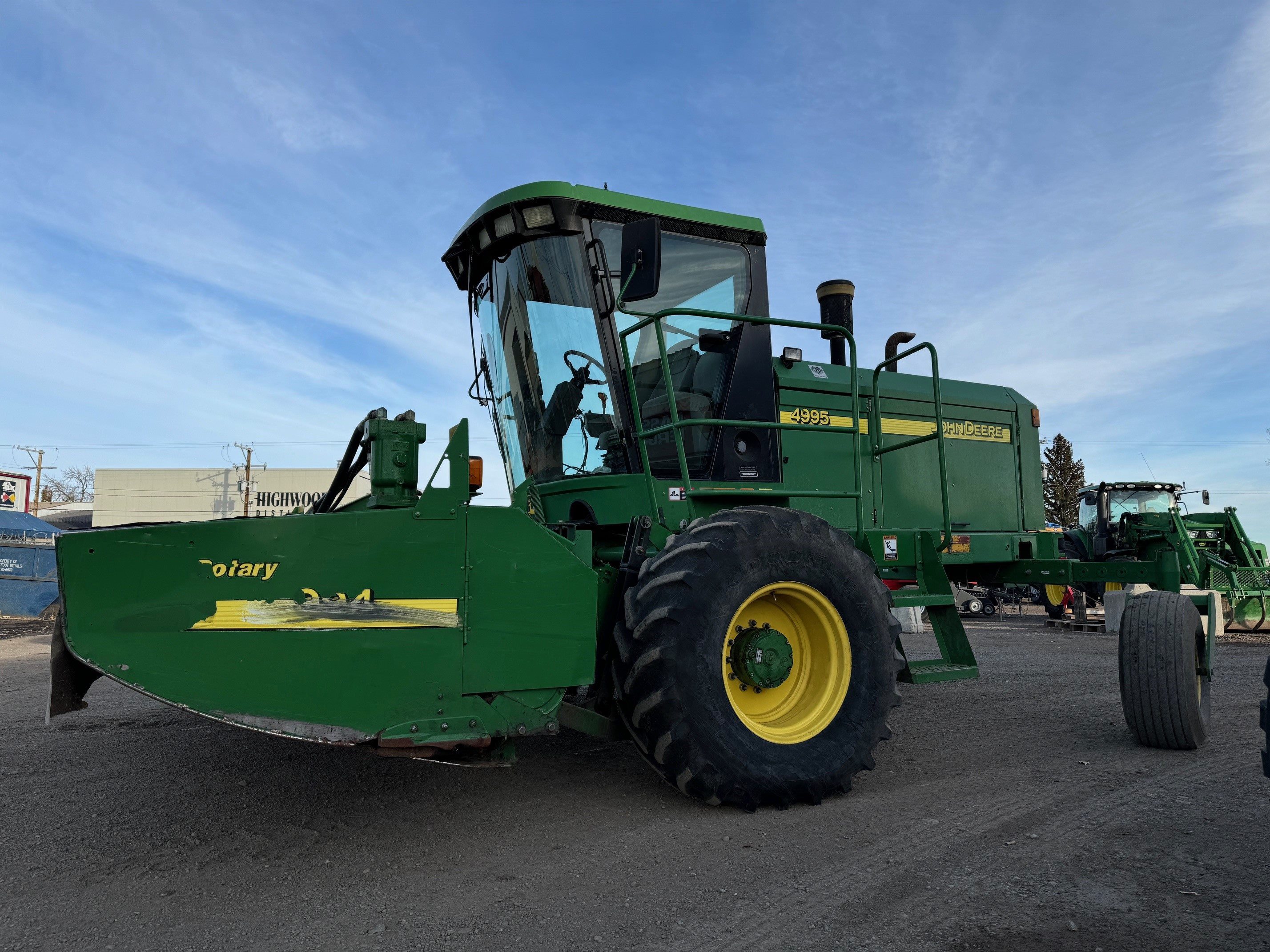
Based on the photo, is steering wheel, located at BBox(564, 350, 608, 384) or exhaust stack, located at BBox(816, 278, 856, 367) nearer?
steering wheel, located at BBox(564, 350, 608, 384)

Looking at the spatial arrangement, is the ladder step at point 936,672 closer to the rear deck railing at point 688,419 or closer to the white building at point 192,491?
the rear deck railing at point 688,419

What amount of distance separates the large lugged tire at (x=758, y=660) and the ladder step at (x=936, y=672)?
0.87 feet

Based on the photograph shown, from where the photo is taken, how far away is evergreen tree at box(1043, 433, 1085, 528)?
144ft

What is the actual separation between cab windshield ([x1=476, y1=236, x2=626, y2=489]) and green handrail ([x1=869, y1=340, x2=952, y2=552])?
193cm

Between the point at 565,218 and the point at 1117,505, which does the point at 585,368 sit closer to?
the point at 565,218

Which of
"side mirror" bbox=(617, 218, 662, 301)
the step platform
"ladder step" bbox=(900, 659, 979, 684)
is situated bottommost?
the step platform

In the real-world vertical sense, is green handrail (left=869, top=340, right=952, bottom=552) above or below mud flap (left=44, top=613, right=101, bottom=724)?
above

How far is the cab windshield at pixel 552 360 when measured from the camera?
4539 millimetres

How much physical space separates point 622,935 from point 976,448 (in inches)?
194

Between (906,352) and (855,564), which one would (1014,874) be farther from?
(906,352)

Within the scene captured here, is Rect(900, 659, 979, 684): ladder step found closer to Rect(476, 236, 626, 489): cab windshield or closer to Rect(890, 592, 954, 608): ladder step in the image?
Rect(890, 592, 954, 608): ladder step

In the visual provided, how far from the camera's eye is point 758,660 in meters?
4.03

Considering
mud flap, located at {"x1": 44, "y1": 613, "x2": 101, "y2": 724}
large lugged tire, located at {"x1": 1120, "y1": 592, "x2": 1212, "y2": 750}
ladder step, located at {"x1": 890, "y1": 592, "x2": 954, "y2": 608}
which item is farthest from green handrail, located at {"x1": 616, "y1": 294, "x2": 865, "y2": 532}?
mud flap, located at {"x1": 44, "y1": 613, "x2": 101, "y2": 724}

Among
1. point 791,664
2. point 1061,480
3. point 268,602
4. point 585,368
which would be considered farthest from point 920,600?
point 1061,480
